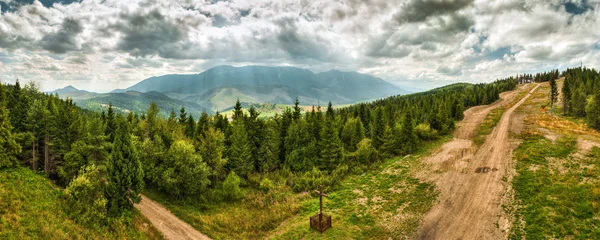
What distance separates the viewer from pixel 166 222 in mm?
35125

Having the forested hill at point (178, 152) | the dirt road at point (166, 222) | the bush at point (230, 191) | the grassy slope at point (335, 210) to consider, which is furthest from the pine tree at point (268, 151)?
the dirt road at point (166, 222)

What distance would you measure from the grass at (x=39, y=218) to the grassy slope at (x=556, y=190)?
42.0 m

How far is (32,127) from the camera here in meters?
45.2

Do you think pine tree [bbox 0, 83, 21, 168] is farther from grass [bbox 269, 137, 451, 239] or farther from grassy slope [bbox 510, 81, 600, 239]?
grassy slope [bbox 510, 81, 600, 239]

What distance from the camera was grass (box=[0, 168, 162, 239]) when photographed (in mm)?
25094

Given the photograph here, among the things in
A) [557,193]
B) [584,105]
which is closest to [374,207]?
[557,193]

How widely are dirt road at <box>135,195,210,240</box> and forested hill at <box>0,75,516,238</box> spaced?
10.2ft

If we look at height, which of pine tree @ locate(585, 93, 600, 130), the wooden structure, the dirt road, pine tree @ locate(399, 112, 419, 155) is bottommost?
the dirt road

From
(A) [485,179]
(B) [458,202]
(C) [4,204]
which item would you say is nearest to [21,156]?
(C) [4,204]

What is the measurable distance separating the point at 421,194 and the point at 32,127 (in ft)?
212

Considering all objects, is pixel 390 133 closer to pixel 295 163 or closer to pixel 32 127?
pixel 295 163

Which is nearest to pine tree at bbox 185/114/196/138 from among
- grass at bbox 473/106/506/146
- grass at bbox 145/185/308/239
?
grass at bbox 145/185/308/239

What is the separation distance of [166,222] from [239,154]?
19402 millimetres

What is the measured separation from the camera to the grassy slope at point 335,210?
3039 cm
